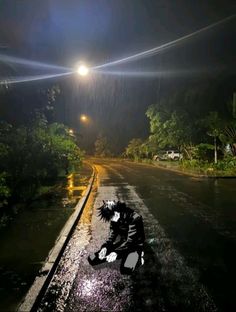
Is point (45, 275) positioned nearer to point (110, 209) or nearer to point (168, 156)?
point (110, 209)

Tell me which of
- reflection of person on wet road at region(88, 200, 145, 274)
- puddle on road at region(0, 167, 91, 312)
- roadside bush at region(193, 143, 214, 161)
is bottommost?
puddle on road at region(0, 167, 91, 312)

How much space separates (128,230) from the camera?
19.9 ft

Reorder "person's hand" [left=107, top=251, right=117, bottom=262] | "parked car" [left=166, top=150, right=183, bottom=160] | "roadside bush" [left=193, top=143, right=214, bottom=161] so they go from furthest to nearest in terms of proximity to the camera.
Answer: "parked car" [left=166, top=150, right=183, bottom=160], "roadside bush" [left=193, top=143, right=214, bottom=161], "person's hand" [left=107, top=251, right=117, bottom=262]

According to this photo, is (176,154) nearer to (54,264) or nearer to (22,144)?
(22,144)

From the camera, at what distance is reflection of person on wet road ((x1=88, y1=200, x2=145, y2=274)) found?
5957 millimetres

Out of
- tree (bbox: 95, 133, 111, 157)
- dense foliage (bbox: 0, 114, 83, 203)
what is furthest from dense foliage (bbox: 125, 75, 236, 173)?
tree (bbox: 95, 133, 111, 157)

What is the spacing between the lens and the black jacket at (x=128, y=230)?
596 centimetres

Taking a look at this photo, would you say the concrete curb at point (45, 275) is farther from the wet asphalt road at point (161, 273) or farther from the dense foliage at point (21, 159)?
the dense foliage at point (21, 159)

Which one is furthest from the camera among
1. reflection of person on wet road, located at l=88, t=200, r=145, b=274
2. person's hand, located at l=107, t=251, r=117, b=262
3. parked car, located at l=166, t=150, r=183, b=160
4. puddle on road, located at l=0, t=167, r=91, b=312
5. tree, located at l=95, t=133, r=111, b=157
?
tree, located at l=95, t=133, r=111, b=157

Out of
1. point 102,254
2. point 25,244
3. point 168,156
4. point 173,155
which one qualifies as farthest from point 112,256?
point 173,155

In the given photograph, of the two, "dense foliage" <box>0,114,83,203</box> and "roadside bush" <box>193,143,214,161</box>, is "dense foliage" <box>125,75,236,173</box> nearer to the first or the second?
"roadside bush" <box>193,143,214,161</box>

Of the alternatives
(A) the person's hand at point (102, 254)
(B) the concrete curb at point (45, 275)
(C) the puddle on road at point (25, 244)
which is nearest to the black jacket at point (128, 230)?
(A) the person's hand at point (102, 254)

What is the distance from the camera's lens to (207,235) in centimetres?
855

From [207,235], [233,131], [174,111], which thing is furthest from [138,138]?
[207,235]
